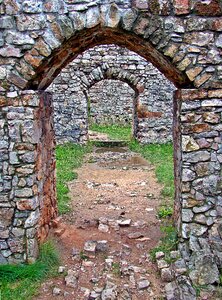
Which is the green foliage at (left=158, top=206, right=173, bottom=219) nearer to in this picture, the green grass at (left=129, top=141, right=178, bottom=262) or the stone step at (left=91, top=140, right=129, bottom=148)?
the green grass at (left=129, top=141, right=178, bottom=262)

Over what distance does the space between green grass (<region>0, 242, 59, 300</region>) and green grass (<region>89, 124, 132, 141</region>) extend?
995cm

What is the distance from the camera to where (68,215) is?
19.5 feet

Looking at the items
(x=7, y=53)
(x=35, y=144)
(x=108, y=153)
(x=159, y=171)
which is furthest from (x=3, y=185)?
(x=108, y=153)

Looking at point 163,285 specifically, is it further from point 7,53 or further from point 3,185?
point 7,53

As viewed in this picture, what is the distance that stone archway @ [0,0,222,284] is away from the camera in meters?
3.94

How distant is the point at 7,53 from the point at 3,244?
2.03 meters

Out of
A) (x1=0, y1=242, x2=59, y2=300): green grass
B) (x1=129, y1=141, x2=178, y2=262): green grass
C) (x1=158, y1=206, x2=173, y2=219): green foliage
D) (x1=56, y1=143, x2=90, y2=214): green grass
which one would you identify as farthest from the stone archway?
(x1=56, y1=143, x2=90, y2=214): green grass

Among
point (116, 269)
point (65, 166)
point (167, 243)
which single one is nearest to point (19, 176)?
point (116, 269)

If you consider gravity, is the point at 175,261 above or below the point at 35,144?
below

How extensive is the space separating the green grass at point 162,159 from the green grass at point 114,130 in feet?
7.09

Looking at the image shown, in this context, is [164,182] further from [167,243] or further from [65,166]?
[167,243]

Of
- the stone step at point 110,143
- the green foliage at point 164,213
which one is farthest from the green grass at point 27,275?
the stone step at point 110,143

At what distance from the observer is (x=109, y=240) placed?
4977 millimetres

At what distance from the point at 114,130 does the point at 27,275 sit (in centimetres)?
1251
